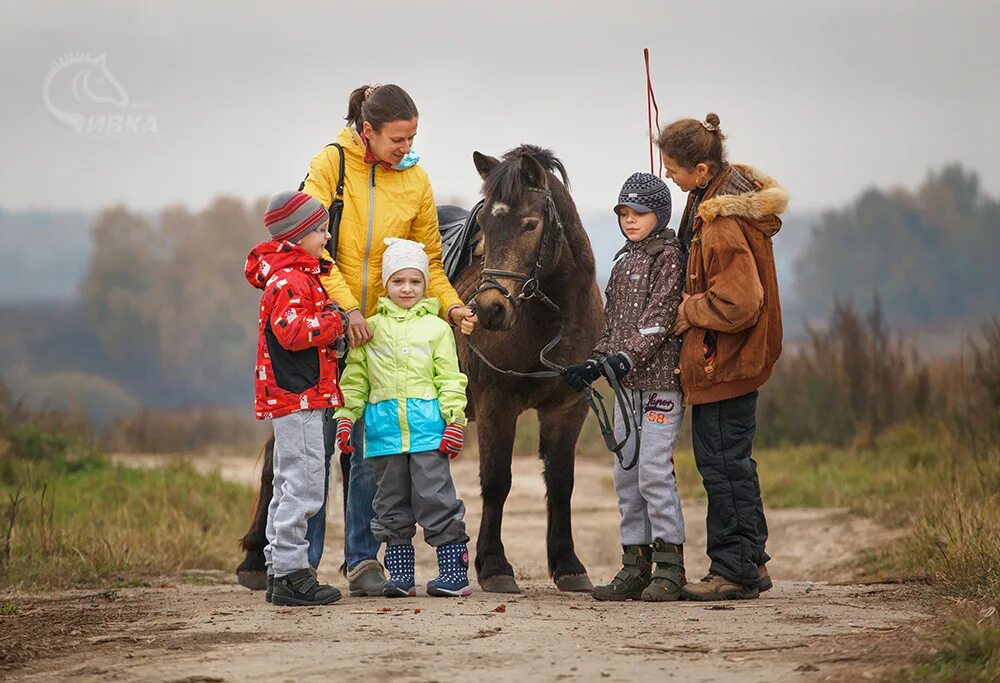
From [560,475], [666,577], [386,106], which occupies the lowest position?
[666,577]

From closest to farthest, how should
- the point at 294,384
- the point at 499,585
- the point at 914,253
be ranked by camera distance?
the point at 294,384, the point at 499,585, the point at 914,253

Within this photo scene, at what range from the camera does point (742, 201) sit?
5.83m

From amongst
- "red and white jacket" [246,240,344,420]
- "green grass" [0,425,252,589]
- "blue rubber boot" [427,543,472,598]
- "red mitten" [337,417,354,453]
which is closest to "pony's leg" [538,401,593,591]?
"blue rubber boot" [427,543,472,598]

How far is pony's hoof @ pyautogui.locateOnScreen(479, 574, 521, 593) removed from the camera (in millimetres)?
6457

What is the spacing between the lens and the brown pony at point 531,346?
20.4 ft

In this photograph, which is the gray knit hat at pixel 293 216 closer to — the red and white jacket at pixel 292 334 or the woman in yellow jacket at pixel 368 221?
the red and white jacket at pixel 292 334

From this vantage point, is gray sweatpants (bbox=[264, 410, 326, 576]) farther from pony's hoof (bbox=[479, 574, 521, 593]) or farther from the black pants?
the black pants

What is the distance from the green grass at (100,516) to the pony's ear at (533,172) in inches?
118

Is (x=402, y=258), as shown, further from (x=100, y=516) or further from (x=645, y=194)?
(x=100, y=516)

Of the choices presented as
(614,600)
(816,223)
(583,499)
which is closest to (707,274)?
(614,600)

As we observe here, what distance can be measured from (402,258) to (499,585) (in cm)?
163

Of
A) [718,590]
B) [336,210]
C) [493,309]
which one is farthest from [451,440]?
[718,590]

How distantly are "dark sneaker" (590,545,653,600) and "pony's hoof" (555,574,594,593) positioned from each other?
0.59m

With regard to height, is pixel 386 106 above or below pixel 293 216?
above
